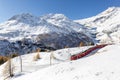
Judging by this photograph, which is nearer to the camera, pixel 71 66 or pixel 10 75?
pixel 71 66

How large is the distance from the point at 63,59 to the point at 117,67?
129ft

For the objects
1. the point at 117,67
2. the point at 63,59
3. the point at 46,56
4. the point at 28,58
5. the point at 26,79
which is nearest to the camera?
the point at 117,67

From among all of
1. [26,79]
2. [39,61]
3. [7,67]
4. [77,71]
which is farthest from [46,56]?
[77,71]

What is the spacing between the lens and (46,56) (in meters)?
78.6

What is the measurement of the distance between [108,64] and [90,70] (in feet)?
9.27

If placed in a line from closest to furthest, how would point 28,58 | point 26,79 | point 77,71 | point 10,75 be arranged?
point 77,71 < point 26,79 < point 10,75 < point 28,58

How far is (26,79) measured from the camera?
43.2m

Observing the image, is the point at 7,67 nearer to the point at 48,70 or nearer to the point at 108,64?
the point at 48,70

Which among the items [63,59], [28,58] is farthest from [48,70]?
[28,58]

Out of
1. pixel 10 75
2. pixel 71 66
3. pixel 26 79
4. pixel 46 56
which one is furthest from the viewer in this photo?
pixel 46 56

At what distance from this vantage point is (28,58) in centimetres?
8425

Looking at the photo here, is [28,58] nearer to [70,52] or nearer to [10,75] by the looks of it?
[70,52]

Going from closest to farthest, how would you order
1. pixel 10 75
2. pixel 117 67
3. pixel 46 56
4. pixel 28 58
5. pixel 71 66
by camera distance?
pixel 117 67, pixel 71 66, pixel 10 75, pixel 46 56, pixel 28 58

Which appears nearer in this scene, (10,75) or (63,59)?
(10,75)
